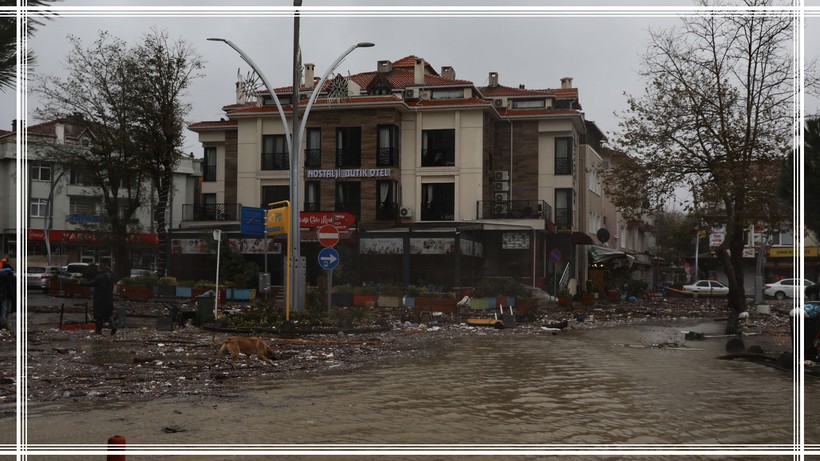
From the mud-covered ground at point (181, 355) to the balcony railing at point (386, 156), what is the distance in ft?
16.3

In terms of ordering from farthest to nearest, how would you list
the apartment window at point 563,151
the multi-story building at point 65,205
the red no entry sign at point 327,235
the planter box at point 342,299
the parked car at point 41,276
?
1. the apartment window at point 563,151
2. the planter box at point 342,299
3. the parked car at point 41,276
4. the red no entry sign at point 327,235
5. the multi-story building at point 65,205

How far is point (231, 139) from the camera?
82.9 ft

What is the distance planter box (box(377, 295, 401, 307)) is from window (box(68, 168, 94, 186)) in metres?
10.1

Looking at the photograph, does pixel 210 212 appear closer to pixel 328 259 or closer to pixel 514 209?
pixel 328 259

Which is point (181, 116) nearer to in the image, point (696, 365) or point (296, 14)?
point (696, 365)

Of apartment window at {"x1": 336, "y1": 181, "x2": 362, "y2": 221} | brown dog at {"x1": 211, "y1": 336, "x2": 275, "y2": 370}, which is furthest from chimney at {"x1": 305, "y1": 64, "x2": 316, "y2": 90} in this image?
brown dog at {"x1": 211, "y1": 336, "x2": 275, "y2": 370}

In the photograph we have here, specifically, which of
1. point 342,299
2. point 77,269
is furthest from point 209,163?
point 77,269

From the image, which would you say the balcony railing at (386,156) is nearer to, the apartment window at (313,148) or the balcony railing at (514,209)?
the apartment window at (313,148)

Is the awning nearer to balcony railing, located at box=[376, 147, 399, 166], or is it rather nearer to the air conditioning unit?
the air conditioning unit

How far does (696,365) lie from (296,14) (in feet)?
32.6

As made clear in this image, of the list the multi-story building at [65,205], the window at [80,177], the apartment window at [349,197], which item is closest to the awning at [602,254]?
the apartment window at [349,197]

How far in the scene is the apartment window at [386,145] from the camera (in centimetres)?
2766

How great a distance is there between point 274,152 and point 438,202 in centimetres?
819

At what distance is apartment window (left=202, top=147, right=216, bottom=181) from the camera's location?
88.5ft
